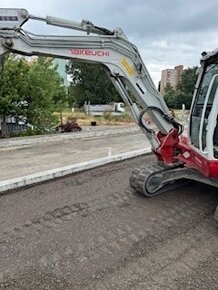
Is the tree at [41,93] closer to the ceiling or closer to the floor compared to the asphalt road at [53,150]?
closer to the ceiling

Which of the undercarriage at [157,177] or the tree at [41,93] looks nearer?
the undercarriage at [157,177]

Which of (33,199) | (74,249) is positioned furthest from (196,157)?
(33,199)

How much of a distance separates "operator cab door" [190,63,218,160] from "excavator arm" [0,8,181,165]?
15.3 inches

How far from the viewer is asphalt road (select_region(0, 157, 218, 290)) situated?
307 cm

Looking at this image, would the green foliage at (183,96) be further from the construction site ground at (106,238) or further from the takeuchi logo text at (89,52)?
the construction site ground at (106,238)

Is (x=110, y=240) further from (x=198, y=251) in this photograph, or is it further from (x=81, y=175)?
(x=81, y=175)

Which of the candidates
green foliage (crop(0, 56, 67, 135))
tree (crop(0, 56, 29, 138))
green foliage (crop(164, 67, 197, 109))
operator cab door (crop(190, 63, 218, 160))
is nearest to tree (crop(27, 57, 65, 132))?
green foliage (crop(0, 56, 67, 135))

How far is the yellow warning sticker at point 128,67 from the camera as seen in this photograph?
4844 millimetres

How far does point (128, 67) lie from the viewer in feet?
16.0

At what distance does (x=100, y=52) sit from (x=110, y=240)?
246 centimetres

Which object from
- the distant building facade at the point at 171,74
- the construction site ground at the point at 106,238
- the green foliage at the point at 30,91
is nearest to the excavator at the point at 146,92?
the construction site ground at the point at 106,238

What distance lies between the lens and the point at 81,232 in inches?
155

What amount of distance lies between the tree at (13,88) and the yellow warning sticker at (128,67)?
8.73 meters

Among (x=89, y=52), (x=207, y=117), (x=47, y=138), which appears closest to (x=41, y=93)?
(x=47, y=138)
